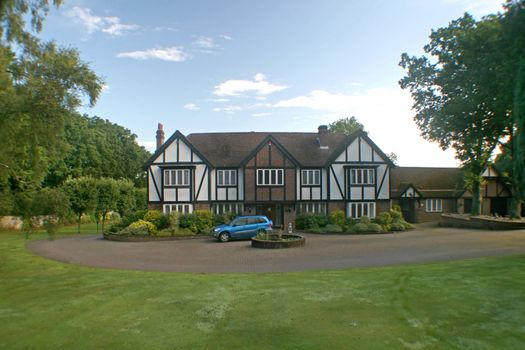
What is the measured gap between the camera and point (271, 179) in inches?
1107

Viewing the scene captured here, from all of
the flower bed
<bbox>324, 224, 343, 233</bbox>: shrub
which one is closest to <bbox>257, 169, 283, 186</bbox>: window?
<bbox>324, 224, 343, 233</bbox>: shrub

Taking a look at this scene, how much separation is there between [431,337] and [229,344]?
3632 mm

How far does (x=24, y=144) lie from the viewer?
1289 cm

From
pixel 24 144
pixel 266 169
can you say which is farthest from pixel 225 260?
pixel 266 169

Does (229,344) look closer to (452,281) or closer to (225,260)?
(452,281)

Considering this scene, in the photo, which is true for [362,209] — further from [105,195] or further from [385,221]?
[105,195]

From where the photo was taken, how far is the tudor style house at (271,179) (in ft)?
91.6

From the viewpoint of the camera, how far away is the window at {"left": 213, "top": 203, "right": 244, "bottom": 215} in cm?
2867

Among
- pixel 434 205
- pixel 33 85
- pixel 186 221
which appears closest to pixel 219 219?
pixel 186 221

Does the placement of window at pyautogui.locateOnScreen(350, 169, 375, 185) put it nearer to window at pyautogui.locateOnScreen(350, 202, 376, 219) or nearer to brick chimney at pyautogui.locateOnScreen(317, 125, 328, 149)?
window at pyautogui.locateOnScreen(350, 202, 376, 219)

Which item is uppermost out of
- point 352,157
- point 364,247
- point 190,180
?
point 352,157

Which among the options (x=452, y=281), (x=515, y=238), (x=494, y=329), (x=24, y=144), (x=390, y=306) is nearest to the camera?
(x=494, y=329)

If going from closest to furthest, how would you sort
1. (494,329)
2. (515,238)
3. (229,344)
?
1. (229,344)
2. (494,329)
3. (515,238)

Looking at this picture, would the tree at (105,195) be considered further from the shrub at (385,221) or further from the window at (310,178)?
the shrub at (385,221)
